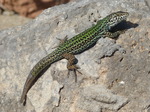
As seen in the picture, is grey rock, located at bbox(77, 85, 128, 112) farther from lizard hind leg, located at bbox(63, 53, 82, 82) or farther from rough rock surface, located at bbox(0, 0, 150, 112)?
lizard hind leg, located at bbox(63, 53, 82, 82)

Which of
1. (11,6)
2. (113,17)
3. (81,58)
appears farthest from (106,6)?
(11,6)

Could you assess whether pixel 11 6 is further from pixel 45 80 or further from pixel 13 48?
pixel 45 80

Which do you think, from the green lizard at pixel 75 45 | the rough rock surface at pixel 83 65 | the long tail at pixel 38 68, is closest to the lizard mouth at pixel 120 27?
the rough rock surface at pixel 83 65

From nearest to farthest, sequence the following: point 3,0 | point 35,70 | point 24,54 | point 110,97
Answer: point 110,97
point 35,70
point 24,54
point 3,0

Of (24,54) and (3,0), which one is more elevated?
(24,54)

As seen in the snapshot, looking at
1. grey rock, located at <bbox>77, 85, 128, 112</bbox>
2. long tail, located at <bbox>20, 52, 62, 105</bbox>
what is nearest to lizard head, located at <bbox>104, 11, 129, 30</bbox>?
long tail, located at <bbox>20, 52, 62, 105</bbox>

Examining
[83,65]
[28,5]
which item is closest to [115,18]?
[83,65]

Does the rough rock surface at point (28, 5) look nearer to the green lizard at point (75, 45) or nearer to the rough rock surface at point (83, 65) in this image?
the rough rock surface at point (83, 65)
